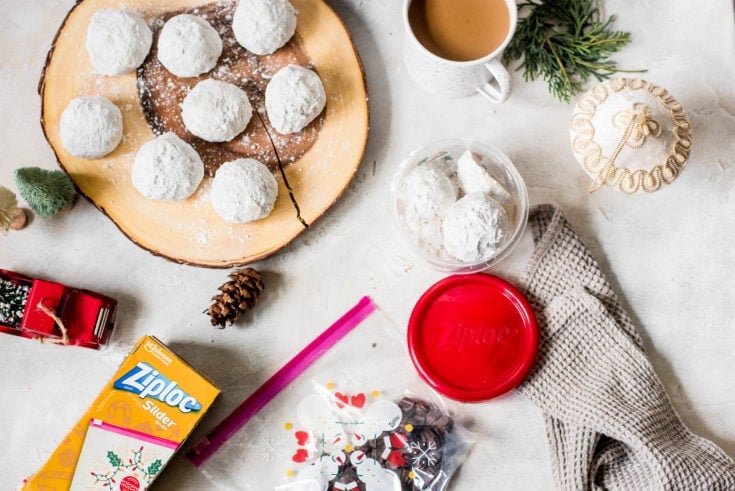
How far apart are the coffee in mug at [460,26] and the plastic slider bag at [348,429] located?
1.37 feet

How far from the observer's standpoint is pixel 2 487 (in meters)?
1.08

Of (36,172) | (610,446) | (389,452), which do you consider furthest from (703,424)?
(36,172)

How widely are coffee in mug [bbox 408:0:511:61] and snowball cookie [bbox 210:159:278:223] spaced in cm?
31

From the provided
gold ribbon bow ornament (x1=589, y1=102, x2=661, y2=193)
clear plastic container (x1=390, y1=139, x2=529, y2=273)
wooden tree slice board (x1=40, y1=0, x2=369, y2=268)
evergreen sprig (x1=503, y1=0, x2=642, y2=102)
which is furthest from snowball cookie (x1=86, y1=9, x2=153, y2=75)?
gold ribbon bow ornament (x1=589, y1=102, x2=661, y2=193)

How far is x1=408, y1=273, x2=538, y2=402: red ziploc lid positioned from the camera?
1046mm

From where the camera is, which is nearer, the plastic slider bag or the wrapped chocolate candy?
the wrapped chocolate candy

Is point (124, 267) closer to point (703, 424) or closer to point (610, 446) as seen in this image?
point (610, 446)

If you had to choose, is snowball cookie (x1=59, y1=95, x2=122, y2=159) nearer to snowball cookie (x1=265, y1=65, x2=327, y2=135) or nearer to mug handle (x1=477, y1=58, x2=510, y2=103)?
snowball cookie (x1=265, y1=65, x2=327, y2=135)

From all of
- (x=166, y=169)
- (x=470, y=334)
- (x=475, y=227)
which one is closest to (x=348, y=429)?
(x=470, y=334)

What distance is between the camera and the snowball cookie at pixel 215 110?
100 centimetres

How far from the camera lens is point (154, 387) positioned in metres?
0.99

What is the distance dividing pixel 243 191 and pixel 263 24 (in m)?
0.25

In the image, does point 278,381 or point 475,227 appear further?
point 278,381

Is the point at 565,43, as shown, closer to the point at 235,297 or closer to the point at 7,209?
the point at 235,297
